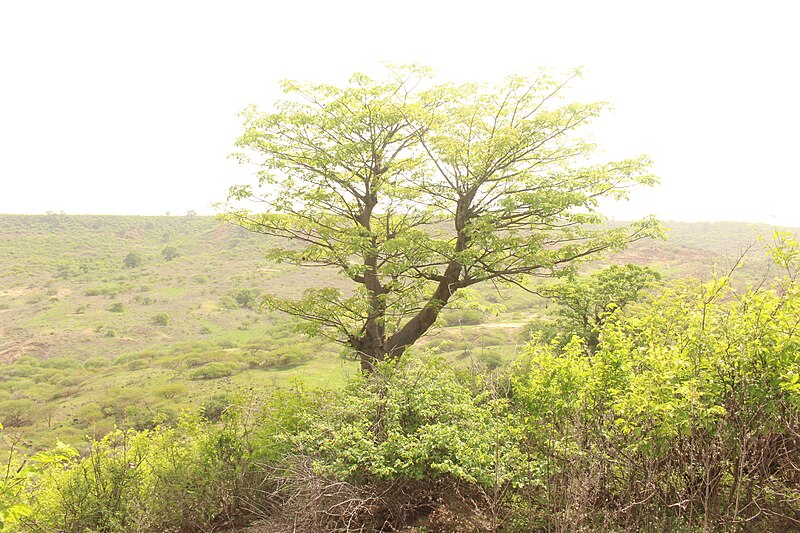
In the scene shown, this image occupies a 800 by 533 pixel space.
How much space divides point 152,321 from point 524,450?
196ft

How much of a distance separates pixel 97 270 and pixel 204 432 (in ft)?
268

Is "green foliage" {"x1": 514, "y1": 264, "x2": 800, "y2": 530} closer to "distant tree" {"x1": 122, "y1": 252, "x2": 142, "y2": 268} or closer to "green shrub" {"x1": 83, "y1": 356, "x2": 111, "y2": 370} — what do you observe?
"green shrub" {"x1": 83, "y1": 356, "x2": 111, "y2": 370}

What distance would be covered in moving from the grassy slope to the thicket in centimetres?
98

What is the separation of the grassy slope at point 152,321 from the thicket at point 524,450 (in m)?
0.98

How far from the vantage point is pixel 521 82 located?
8914mm

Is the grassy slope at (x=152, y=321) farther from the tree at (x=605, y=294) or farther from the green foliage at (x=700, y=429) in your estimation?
the tree at (x=605, y=294)

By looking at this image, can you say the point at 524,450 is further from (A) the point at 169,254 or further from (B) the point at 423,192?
(A) the point at 169,254

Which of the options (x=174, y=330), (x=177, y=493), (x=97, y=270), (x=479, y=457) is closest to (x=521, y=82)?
(x=479, y=457)

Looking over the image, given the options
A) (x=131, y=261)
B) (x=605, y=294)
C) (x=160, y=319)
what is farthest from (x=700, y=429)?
(x=131, y=261)

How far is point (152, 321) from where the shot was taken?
186 ft

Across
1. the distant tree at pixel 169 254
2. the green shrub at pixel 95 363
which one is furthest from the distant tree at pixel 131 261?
the green shrub at pixel 95 363

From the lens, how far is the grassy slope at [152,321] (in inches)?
1139

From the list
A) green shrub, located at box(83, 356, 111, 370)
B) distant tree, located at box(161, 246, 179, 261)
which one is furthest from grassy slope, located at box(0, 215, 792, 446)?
distant tree, located at box(161, 246, 179, 261)

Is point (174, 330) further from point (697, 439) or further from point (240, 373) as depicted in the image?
point (697, 439)
